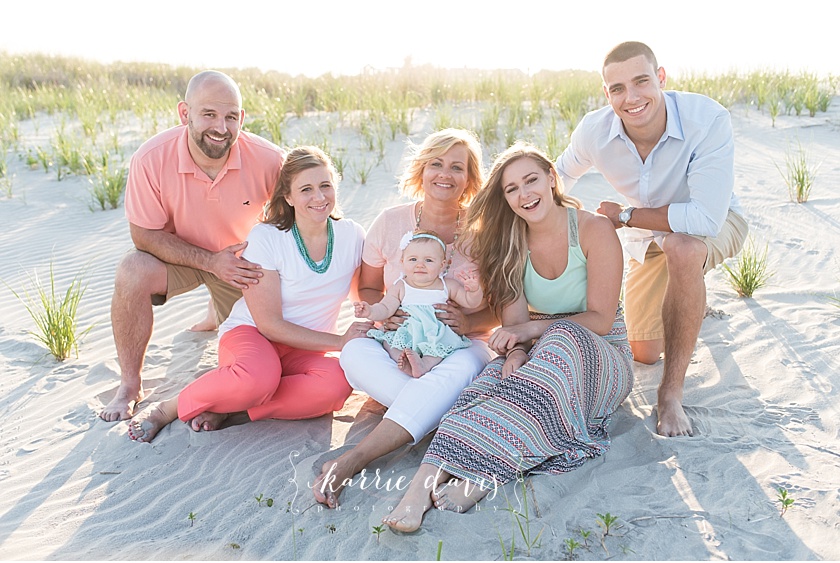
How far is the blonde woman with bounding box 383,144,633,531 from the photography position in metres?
3.16

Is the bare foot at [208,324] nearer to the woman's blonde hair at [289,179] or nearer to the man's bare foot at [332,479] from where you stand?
the woman's blonde hair at [289,179]

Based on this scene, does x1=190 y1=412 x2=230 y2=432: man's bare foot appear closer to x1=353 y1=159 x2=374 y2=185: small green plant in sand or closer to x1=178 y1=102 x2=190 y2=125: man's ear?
x1=178 y1=102 x2=190 y2=125: man's ear

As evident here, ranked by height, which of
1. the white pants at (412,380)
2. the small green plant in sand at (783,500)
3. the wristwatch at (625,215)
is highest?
the wristwatch at (625,215)

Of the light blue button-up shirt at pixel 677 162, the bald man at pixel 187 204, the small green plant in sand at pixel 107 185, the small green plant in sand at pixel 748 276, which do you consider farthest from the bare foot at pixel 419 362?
the small green plant in sand at pixel 107 185

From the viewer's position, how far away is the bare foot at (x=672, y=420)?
11.6ft

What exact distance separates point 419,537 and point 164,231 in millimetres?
2724

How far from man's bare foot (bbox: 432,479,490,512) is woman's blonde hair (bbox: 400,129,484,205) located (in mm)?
1756

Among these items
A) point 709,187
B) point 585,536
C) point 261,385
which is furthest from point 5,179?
point 585,536

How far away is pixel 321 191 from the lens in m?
4.00

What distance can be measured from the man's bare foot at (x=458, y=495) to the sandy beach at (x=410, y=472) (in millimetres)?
51

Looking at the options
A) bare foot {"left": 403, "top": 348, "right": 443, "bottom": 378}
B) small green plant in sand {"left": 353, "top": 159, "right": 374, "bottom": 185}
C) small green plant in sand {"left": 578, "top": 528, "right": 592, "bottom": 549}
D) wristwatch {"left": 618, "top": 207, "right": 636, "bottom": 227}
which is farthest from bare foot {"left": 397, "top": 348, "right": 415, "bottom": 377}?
small green plant in sand {"left": 353, "top": 159, "right": 374, "bottom": 185}

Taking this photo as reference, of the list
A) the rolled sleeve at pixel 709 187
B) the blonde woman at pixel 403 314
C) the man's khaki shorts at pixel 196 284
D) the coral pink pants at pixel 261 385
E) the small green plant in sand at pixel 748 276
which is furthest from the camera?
the small green plant in sand at pixel 748 276

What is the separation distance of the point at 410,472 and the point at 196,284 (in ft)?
7.18

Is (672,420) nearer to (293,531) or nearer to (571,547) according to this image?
(571,547)
